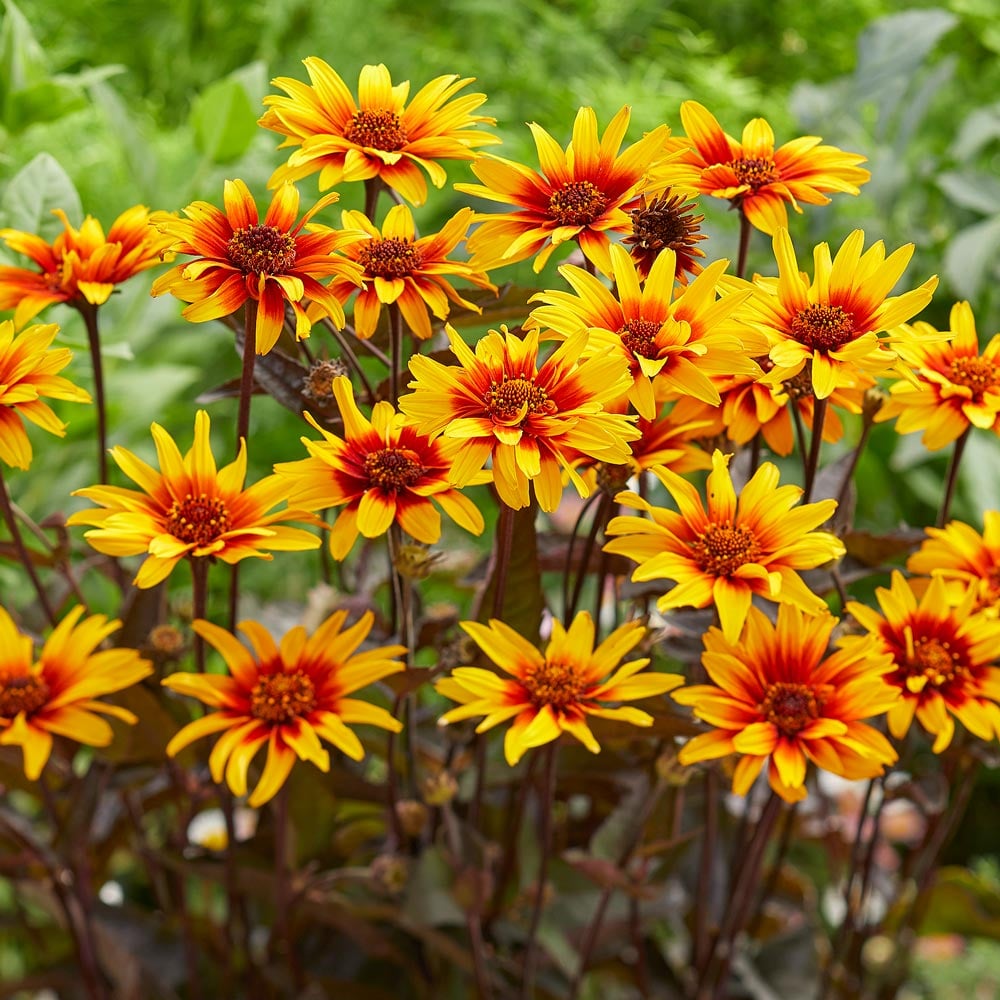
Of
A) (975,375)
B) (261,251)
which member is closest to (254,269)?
(261,251)

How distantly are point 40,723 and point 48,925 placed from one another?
272mm

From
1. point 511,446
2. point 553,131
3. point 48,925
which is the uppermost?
point 511,446

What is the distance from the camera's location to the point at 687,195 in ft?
1.03

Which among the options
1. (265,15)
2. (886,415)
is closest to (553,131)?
(265,15)

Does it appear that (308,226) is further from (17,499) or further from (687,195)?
(17,499)

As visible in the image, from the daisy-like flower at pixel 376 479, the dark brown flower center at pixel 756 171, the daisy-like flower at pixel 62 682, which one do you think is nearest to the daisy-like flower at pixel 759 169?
the dark brown flower center at pixel 756 171

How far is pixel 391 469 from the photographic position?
11.8 inches

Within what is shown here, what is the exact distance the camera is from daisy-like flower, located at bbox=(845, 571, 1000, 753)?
1.06ft

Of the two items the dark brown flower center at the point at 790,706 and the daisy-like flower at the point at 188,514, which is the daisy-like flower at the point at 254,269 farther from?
the dark brown flower center at the point at 790,706

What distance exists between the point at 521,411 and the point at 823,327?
91mm

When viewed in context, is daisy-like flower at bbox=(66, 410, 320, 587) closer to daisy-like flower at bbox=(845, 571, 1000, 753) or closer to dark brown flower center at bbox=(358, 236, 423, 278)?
dark brown flower center at bbox=(358, 236, 423, 278)

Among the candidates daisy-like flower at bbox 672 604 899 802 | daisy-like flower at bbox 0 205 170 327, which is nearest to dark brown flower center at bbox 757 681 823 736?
daisy-like flower at bbox 672 604 899 802

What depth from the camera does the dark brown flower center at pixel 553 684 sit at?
1.03 feet

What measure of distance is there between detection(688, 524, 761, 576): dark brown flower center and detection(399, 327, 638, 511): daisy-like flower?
41mm
